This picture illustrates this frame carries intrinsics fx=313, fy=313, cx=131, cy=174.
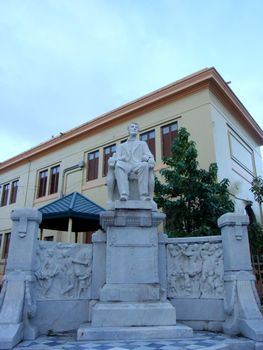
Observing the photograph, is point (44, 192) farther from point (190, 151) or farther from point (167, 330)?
point (167, 330)

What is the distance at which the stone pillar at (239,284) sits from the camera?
544cm

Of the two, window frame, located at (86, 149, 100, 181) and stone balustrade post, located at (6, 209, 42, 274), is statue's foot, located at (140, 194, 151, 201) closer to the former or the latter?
stone balustrade post, located at (6, 209, 42, 274)

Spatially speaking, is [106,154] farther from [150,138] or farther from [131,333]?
[131,333]

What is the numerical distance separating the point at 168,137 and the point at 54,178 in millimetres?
9290

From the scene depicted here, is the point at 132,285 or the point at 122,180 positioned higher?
the point at 122,180

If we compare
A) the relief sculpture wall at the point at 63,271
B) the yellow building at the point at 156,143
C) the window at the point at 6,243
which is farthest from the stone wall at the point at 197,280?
the window at the point at 6,243

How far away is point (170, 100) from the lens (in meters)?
16.1

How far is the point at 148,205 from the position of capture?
6.46 m

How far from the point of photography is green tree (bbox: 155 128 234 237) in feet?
34.2

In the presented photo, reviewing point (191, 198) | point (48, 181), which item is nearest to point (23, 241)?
point (191, 198)

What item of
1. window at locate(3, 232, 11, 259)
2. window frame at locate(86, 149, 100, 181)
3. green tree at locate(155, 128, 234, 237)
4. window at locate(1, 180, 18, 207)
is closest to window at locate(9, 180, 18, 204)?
window at locate(1, 180, 18, 207)

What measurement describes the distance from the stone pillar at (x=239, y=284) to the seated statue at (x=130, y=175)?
1767 millimetres

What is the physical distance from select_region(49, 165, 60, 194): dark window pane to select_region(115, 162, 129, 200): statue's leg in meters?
14.9

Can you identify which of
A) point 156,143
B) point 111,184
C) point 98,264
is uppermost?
point 156,143
